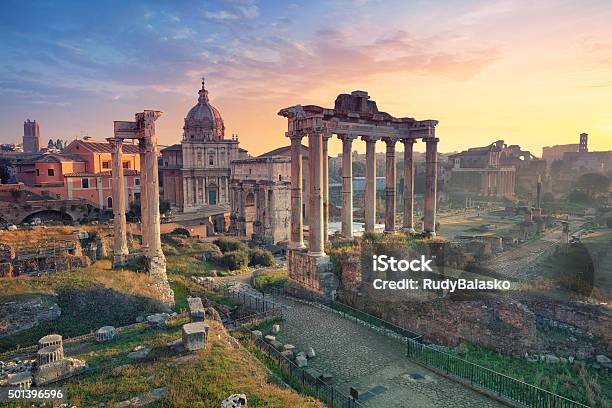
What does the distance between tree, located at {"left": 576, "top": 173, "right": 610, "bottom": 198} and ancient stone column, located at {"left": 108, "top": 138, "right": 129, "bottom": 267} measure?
6352 centimetres

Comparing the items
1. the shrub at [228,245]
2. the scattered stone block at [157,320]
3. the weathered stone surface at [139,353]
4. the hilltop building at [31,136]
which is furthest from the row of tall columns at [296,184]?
the hilltop building at [31,136]

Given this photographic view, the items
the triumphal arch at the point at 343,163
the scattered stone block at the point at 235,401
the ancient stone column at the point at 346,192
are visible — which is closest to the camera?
the scattered stone block at the point at 235,401

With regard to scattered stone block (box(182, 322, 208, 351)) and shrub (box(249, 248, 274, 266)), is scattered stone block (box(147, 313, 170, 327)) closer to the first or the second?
scattered stone block (box(182, 322, 208, 351))

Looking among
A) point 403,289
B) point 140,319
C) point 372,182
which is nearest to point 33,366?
point 140,319

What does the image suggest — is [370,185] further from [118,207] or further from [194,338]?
[194,338]

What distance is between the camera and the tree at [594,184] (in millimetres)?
60000

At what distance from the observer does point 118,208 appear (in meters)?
18.6

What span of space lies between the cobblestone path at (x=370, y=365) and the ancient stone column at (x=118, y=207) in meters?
8.61

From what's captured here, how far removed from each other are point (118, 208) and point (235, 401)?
14.0 meters

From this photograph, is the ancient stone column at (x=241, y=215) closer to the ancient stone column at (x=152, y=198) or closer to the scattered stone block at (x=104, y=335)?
the ancient stone column at (x=152, y=198)

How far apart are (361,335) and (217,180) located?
136ft

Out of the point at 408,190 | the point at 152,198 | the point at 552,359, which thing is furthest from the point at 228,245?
the point at 552,359

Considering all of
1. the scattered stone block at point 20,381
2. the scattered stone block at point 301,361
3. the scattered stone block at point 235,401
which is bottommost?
the scattered stone block at point 301,361

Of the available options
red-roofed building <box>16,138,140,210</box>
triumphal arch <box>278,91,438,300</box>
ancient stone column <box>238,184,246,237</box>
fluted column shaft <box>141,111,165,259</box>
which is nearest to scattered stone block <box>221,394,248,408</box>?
triumphal arch <box>278,91,438,300</box>
